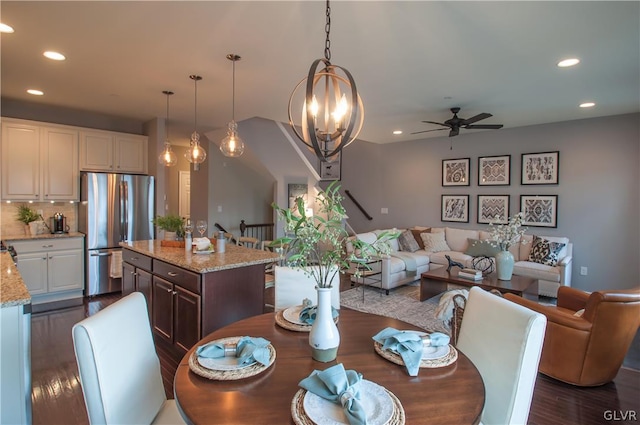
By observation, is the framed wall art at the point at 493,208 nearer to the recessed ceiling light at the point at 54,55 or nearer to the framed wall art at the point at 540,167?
the framed wall art at the point at 540,167

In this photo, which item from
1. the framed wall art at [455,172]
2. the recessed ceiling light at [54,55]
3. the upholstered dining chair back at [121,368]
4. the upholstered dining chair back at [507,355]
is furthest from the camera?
the framed wall art at [455,172]

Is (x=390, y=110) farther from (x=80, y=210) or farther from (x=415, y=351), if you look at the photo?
(x=80, y=210)

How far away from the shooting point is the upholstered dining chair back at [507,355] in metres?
1.31

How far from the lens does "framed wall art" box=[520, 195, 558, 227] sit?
18.5ft

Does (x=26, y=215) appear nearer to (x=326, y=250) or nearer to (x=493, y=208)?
(x=326, y=250)

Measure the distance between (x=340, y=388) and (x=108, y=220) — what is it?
4.73 meters

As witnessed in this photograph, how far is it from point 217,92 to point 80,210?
2788 millimetres

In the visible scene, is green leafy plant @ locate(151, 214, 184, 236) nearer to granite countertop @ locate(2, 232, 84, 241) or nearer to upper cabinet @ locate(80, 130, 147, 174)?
granite countertop @ locate(2, 232, 84, 241)

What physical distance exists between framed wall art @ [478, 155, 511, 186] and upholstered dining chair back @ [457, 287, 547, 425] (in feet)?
17.4

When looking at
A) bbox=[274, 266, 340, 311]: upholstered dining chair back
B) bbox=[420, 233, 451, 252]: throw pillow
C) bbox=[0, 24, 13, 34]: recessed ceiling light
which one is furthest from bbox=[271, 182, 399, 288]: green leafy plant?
bbox=[420, 233, 451, 252]: throw pillow

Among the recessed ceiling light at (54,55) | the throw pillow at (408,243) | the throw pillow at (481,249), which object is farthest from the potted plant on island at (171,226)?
the throw pillow at (481,249)

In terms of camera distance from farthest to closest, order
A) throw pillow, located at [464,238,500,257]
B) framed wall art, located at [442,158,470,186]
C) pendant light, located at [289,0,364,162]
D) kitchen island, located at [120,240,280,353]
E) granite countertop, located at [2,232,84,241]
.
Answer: framed wall art, located at [442,158,470,186], throw pillow, located at [464,238,500,257], granite countertop, located at [2,232,84,241], kitchen island, located at [120,240,280,353], pendant light, located at [289,0,364,162]

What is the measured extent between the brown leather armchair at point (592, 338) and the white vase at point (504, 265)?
1661 millimetres

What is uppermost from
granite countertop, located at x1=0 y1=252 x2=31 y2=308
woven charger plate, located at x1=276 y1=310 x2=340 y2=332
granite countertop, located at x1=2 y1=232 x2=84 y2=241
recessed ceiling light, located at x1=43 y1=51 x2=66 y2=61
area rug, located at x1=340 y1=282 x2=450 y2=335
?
recessed ceiling light, located at x1=43 y1=51 x2=66 y2=61
